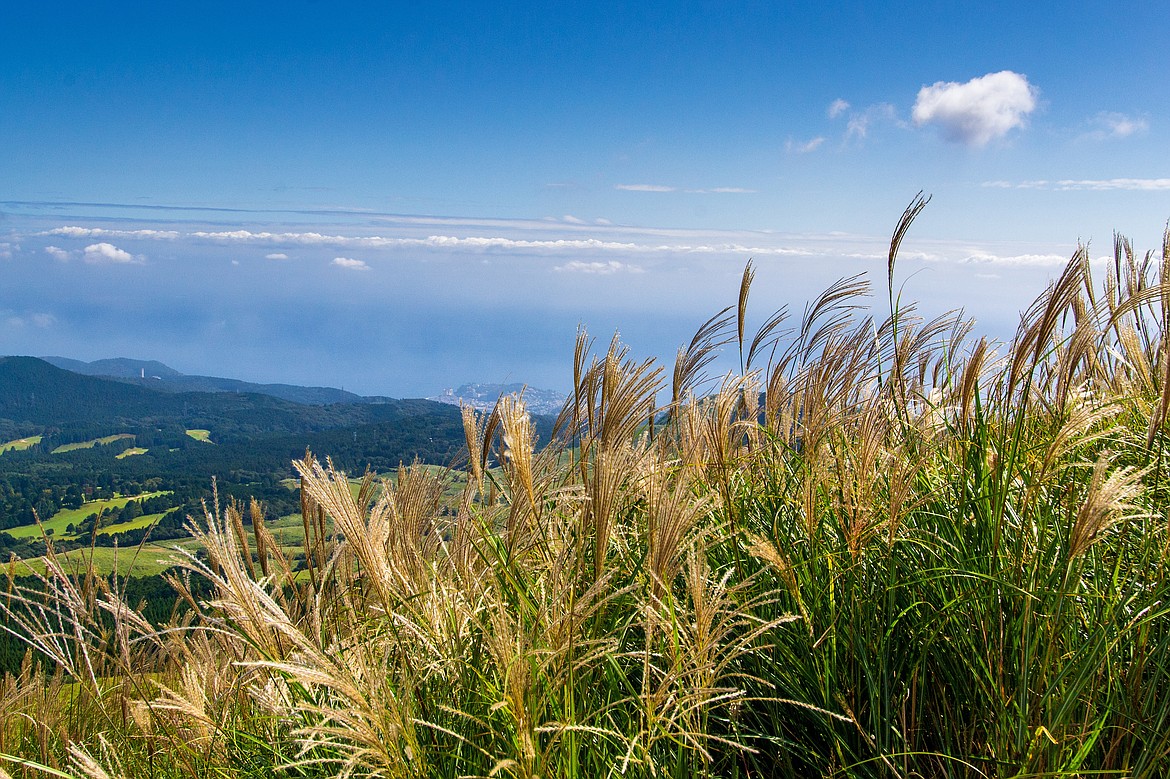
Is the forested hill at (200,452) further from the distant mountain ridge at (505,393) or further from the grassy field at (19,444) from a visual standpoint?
the distant mountain ridge at (505,393)

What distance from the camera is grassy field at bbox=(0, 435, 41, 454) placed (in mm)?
180000

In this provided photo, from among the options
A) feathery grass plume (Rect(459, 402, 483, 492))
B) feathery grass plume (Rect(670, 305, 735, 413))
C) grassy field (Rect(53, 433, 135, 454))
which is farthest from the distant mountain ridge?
grassy field (Rect(53, 433, 135, 454))

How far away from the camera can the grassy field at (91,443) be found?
172 meters

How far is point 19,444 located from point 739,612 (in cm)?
23903

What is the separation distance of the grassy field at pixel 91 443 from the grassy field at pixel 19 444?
40.8 ft

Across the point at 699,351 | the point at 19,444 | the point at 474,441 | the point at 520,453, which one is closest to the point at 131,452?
the point at 19,444

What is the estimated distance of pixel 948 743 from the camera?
1809 mm

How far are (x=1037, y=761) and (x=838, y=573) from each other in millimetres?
604

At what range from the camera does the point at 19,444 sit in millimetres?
186500

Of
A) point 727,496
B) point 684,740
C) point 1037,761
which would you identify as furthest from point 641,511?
point 1037,761

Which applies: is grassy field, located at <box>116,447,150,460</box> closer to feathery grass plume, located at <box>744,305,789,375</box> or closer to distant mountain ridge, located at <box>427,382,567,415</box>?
distant mountain ridge, located at <box>427,382,567,415</box>

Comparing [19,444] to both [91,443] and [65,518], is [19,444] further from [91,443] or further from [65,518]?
[65,518]

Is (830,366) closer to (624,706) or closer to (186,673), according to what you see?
(624,706)

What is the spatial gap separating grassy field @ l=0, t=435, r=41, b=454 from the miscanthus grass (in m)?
224
